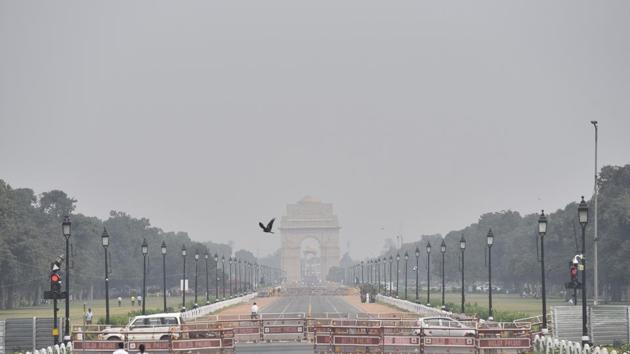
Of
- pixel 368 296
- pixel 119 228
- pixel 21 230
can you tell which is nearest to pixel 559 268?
pixel 368 296

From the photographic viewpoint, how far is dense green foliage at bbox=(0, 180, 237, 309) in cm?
11794

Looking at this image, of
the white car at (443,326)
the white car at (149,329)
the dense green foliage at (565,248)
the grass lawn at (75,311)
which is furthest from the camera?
the dense green foliage at (565,248)

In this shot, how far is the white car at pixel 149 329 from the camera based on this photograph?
47.3 metres

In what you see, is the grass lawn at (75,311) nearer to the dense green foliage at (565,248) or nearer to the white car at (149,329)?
the white car at (149,329)

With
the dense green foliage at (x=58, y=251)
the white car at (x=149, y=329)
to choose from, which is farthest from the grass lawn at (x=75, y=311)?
the white car at (x=149, y=329)

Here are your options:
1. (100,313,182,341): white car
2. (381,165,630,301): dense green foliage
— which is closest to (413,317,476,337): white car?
(100,313,182,341): white car

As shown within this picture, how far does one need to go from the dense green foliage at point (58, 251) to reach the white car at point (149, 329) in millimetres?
28555

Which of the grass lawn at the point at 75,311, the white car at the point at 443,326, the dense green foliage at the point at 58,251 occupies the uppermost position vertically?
the dense green foliage at the point at 58,251

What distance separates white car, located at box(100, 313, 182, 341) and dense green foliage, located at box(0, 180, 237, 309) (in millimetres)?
28555

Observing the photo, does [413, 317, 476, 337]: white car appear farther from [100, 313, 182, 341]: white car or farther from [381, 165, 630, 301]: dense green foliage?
[381, 165, 630, 301]: dense green foliage

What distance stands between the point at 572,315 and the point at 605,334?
171 centimetres

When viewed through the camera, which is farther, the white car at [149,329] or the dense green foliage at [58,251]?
the dense green foliage at [58,251]

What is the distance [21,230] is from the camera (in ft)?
402

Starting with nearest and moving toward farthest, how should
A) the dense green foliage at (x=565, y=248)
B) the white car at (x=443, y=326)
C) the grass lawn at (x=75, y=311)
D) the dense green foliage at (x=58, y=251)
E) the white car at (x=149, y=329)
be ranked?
the white car at (x=149, y=329) → the white car at (x=443, y=326) → the grass lawn at (x=75, y=311) → the dense green foliage at (x=565, y=248) → the dense green foliage at (x=58, y=251)
